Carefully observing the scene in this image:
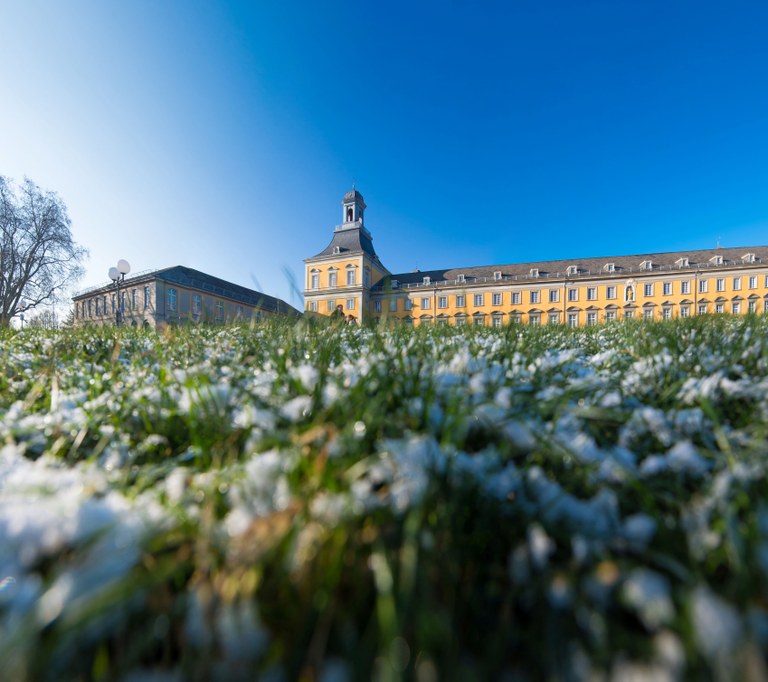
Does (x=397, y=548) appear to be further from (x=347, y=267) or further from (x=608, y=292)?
(x=608, y=292)

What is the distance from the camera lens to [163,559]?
1.84 feet

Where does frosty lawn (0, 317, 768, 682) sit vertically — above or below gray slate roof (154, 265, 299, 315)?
below

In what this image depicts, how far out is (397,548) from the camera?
1.86ft

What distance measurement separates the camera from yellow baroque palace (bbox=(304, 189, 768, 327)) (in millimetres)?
34000

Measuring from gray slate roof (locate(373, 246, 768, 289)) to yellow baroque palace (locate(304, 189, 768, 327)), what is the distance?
10cm

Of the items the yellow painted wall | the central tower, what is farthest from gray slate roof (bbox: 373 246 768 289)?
the central tower

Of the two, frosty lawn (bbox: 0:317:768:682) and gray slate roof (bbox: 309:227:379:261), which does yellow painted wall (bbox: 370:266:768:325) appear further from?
frosty lawn (bbox: 0:317:768:682)

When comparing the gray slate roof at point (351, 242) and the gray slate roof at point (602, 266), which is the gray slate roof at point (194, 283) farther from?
the gray slate roof at point (602, 266)

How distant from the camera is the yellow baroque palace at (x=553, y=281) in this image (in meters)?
34.0

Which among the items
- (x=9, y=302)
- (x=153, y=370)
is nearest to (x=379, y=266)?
(x=9, y=302)

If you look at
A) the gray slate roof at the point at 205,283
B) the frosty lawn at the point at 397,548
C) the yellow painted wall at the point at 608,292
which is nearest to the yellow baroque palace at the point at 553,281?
the yellow painted wall at the point at 608,292

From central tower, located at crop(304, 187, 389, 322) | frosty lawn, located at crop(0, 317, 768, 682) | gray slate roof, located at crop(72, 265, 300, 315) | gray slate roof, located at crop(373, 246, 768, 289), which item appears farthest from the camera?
central tower, located at crop(304, 187, 389, 322)

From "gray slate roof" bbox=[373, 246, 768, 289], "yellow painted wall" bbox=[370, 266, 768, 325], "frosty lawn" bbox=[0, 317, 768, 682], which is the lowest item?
"frosty lawn" bbox=[0, 317, 768, 682]

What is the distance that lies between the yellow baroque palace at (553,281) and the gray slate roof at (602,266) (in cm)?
10
